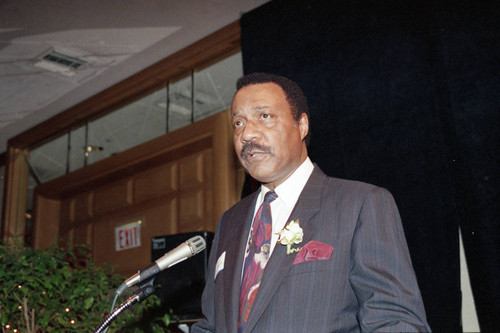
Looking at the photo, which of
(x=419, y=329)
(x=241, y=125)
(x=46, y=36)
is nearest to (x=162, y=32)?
(x=46, y=36)

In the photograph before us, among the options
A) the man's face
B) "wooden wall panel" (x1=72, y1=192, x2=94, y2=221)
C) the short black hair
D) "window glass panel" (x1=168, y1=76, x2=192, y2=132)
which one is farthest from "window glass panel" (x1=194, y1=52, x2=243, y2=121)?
the man's face

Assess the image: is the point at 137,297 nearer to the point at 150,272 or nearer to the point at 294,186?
the point at 150,272

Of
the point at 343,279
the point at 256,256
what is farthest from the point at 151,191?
the point at 343,279

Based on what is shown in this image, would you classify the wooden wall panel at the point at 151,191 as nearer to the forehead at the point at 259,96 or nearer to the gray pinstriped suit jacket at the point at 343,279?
the forehead at the point at 259,96

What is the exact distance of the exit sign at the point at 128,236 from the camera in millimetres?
4977

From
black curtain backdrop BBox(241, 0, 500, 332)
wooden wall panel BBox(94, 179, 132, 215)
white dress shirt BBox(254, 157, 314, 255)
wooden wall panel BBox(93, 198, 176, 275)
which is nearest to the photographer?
white dress shirt BBox(254, 157, 314, 255)

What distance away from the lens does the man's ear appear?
5.97 ft

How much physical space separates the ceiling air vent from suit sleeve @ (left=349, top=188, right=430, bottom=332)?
412 cm

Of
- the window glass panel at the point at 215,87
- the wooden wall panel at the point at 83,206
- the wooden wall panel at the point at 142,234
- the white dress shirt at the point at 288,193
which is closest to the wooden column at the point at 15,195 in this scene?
the wooden wall panel at the point at 83,206

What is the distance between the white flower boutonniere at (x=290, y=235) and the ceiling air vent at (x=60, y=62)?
3.99m

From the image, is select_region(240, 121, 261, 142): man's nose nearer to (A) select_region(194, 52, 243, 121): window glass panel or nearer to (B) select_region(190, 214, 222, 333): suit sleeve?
(B) select_region(190, 214, 222, 333): suit sleeve

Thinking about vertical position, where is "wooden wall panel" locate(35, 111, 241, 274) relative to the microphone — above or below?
above

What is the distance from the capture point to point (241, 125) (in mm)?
1736

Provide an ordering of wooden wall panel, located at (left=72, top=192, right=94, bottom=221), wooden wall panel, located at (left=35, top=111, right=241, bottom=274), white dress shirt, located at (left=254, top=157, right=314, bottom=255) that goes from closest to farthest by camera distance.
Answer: white dress shirt, located at (left=254, top=157, right=314, bottom=255)
wooden wall panel, located at (left=35, top=111, right=241, bottom=274)
wooden wall panel, located at (left=72, top=192, right=94, bottom=221)
